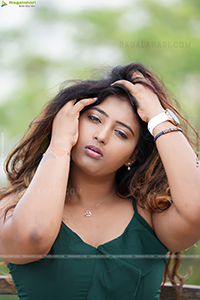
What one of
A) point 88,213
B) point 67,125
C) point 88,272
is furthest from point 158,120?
point 88,272

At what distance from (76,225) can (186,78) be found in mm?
2407

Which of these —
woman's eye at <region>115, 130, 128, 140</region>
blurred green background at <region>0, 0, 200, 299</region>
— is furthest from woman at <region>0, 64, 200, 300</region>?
blurred green background at <region>0, 0, 200, 299</region>

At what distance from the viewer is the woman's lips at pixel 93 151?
1.15 metres

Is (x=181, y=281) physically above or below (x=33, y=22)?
below

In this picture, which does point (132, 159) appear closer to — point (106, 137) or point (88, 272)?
point (106, 137)

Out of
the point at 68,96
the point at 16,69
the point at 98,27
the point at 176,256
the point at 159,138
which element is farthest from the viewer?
the point at 98,27

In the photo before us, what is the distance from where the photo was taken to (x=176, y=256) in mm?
1462

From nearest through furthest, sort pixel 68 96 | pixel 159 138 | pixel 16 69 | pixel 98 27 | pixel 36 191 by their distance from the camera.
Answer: pixel 36 191 → pixel 159 138 → pixel 68 96 → pixel 16 69 → pixel 98 27

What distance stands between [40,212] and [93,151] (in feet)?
0.93

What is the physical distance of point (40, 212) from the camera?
1017mm

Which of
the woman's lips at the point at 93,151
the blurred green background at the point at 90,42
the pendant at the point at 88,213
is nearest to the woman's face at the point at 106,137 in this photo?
the woman's lips at the point at 93,151

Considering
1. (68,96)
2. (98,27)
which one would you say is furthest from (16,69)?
(68,96)

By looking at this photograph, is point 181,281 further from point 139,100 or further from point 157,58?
point 157,58

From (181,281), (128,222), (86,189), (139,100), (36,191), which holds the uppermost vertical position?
(139,100)
